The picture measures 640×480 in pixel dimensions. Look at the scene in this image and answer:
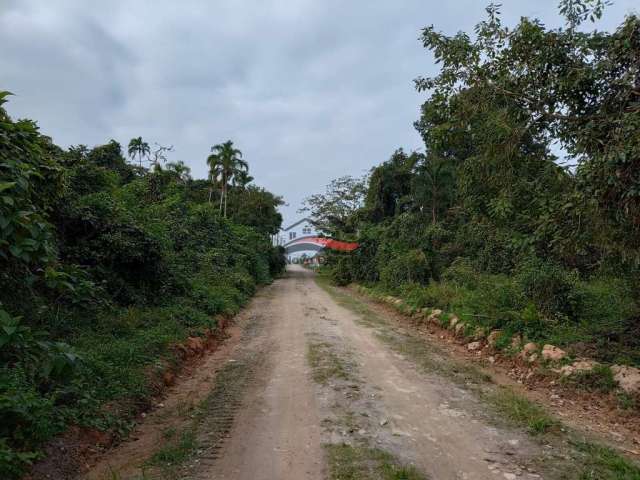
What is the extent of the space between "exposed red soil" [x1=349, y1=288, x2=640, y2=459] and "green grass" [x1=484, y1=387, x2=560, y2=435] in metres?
0.21

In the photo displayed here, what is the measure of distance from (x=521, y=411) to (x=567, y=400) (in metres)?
1.06

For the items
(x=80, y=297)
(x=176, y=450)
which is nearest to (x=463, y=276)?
(x=176, y=450)

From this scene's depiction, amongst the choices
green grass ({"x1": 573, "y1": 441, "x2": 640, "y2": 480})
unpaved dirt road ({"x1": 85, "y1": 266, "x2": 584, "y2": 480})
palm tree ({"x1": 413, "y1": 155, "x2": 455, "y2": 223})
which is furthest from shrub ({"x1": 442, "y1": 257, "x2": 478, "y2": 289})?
green grass ({"x1": 573, "y1": 441, "x2": 640, "y2": 480})

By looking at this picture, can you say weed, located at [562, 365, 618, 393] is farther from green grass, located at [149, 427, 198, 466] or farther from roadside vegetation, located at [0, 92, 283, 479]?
roadside vegetation, located at [0, 92, 283, 479]

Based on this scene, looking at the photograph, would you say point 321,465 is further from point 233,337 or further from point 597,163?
point 233,337

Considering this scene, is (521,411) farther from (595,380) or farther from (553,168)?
(553,168)

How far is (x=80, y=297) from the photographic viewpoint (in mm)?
3322

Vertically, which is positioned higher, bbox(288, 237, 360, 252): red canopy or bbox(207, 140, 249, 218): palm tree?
bbox(207, 140, 249, 218): palm tree

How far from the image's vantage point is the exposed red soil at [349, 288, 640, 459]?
14.9 feet

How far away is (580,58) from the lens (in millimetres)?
5352

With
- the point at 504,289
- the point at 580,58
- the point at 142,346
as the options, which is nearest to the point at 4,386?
the point at 142,346

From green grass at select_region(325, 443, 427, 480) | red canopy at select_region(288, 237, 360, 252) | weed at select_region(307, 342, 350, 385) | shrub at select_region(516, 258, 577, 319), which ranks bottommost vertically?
green grass at select_region(325, 443, 427, 480)

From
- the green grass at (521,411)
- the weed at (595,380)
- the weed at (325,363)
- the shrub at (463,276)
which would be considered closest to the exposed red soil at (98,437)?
the weed at (325,363)

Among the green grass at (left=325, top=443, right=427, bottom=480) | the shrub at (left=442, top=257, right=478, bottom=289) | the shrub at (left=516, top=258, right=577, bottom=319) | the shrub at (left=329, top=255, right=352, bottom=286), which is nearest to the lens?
the green grass at (left=325, top=443, right=427, bottom=480)
